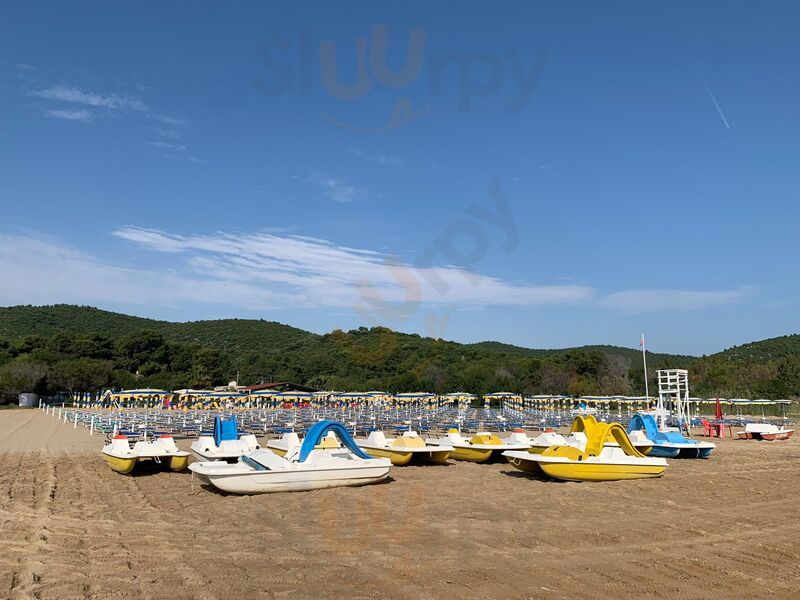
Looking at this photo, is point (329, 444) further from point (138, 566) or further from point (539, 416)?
point (539, 416)

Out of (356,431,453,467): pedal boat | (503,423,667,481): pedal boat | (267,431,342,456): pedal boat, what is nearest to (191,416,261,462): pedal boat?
(267,431,342,456): pedal boat

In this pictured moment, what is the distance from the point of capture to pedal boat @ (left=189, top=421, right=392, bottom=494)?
10812 millimetres

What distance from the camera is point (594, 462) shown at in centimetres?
1281

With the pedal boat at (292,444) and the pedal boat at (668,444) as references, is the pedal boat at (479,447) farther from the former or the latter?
the pedal boat at (668,444)

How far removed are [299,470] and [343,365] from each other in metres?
68.9

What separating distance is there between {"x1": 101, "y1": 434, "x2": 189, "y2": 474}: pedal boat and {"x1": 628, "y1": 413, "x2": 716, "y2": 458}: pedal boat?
13573 millimetres

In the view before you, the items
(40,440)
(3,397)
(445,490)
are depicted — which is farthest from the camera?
(3,397)

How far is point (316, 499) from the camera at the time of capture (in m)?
10.6

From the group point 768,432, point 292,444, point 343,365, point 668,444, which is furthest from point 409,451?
point 343,365

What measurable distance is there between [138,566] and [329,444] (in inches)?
346

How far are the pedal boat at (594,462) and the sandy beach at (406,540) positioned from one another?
32 cm

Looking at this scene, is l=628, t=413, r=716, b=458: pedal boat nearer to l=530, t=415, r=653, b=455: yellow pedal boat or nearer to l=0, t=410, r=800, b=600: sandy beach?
l=530, t=415, r=653, b=455: yellow pedal boat

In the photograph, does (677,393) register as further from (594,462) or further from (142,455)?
(142,455)

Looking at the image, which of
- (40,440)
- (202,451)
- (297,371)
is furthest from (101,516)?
(297,371)
